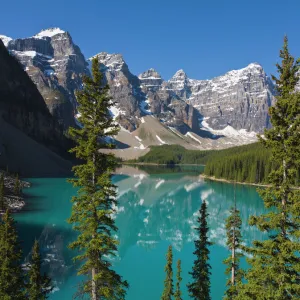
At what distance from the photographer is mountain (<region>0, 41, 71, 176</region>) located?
13475 cm

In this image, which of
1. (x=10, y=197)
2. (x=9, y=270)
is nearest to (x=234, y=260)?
(x=9, y=270)

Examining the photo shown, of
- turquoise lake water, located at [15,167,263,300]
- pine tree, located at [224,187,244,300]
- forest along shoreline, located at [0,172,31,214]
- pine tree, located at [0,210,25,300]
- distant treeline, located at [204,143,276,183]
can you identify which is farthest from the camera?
distant treeline, located at [204,143,276,183]

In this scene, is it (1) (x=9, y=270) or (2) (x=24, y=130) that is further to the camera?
(2) (x=24, y=130)

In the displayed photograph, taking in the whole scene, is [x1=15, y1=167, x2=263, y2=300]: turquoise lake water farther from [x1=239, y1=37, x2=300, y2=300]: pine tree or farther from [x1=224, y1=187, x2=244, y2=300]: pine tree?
[x1=239, y1=37, x2=300, y2=300]: pine tree

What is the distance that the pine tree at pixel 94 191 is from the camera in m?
15.9

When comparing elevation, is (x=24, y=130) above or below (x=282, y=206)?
above

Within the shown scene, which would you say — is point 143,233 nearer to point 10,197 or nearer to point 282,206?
point 10,197

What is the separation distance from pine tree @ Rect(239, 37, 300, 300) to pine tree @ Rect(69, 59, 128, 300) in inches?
268

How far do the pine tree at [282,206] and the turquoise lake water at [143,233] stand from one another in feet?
60.4

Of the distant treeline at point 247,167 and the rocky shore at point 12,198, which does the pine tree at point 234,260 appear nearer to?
the rocky shore at point 12,198

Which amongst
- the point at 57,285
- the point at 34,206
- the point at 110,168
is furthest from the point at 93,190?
the point at 34,206

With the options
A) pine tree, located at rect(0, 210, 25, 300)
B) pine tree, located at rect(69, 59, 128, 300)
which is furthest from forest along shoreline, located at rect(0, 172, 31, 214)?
pine tree, located at rect(69, 59, 128, 300)

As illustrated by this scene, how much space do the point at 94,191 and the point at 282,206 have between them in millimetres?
8897

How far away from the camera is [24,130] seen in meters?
173
